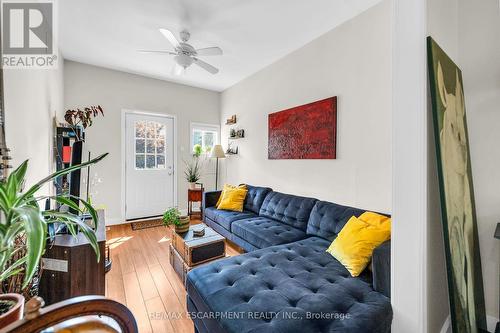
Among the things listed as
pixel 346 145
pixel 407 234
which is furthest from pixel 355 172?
pixel 407 234

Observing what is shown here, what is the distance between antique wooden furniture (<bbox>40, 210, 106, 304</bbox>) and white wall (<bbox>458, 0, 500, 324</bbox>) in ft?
8.72

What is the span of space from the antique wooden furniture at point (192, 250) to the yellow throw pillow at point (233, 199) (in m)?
0.94

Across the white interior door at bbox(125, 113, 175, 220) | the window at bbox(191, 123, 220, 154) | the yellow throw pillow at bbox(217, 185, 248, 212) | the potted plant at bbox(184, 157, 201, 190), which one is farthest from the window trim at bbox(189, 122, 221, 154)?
the yellow throw pillow at bbox(217, 185, 248, 212)

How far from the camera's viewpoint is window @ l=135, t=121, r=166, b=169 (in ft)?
13.9

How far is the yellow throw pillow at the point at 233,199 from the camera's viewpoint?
11.3 ft

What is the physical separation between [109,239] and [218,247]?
80.6 inches

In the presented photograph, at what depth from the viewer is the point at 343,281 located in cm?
146

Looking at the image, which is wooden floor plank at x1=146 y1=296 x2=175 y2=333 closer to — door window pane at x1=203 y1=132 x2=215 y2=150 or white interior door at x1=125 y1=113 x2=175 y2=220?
white interior door at x1=125 y1=113 x2=175 y2=220

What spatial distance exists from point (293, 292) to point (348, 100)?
2.04 meters

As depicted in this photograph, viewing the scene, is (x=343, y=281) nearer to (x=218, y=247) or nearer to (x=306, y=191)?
(x=218, y=247)

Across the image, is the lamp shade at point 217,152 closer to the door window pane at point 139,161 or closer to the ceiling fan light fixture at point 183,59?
the door window pane at point 139,161

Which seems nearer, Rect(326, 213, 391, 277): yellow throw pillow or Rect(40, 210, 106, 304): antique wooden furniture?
Rect(40, 210, 106, 304): antique wooden furniture

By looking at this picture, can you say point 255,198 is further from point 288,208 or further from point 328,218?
point 328,218

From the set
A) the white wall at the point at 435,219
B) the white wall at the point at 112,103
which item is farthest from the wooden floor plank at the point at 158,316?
the white wall at the point at 112,103
